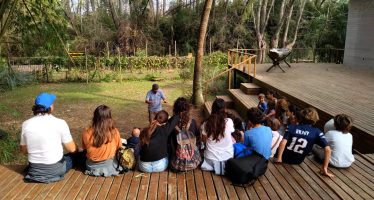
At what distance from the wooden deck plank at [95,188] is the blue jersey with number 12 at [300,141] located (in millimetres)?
2253

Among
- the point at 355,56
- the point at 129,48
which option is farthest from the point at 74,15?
the point at 355,56

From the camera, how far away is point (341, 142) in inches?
150

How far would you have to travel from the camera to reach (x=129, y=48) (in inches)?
1009

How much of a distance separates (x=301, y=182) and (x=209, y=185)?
1029mm

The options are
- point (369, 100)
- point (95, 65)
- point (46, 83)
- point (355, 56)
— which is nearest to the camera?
point (369, 100)

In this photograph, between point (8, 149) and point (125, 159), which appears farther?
point (8, 149)

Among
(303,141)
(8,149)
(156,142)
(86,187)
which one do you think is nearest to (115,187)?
(86,187)

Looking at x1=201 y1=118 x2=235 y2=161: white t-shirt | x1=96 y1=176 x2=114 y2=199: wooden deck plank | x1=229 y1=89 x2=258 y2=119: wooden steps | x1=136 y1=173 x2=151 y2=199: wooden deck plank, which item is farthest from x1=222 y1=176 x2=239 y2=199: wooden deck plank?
x1=229 y1=89 x2=258 y2=119: wooden steps

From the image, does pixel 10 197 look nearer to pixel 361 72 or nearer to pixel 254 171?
pixel 254 171

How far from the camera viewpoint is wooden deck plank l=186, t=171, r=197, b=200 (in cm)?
331

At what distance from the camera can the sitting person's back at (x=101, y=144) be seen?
11.5ft

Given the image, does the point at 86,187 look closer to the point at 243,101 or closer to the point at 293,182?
the point at 293,182

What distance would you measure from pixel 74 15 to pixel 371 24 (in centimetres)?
2741

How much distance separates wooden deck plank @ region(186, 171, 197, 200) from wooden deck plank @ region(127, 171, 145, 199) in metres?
0.54
